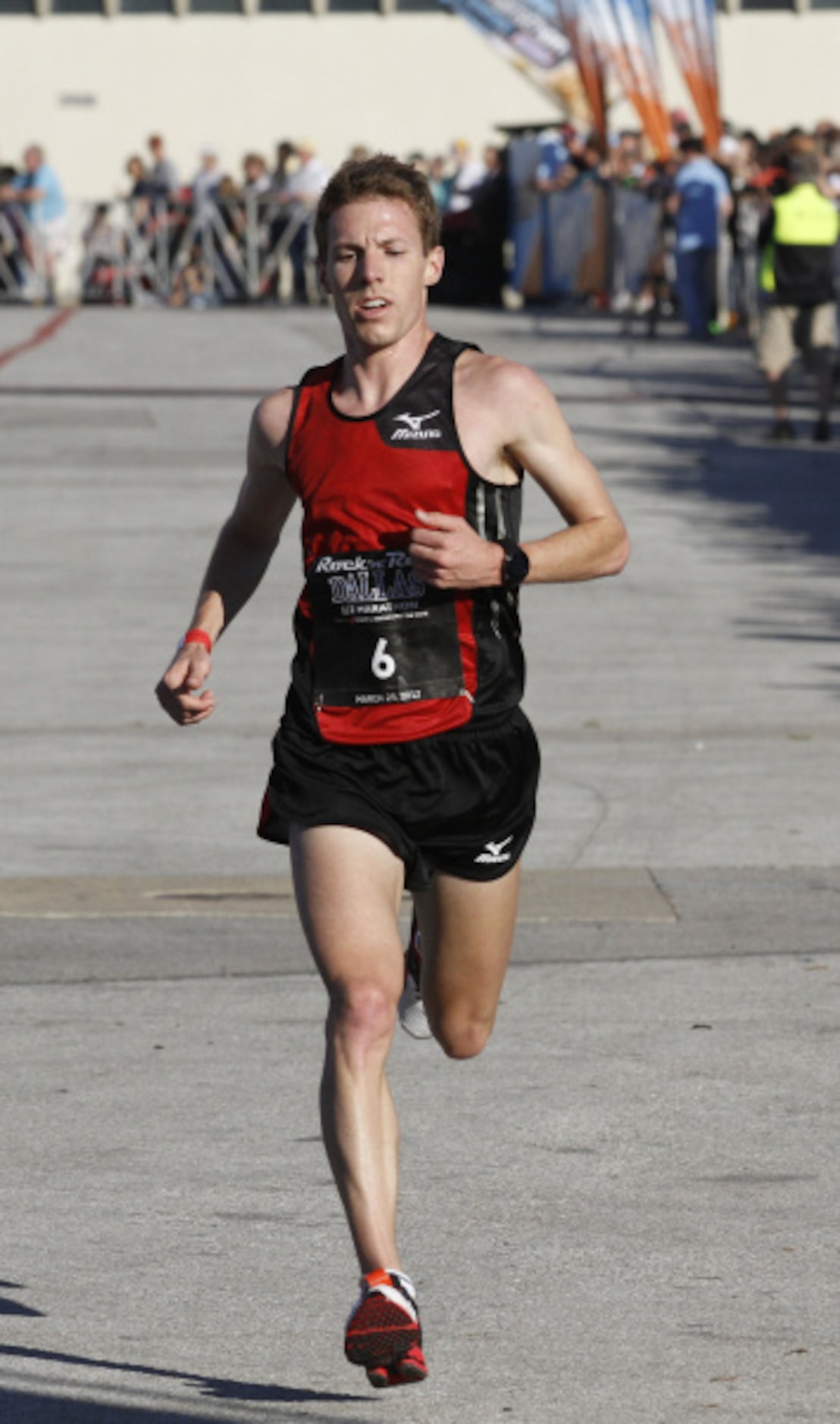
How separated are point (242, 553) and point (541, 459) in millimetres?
637

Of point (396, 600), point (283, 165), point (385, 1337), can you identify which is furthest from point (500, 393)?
point (283, 165)

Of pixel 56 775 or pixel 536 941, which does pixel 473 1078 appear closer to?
pixel 536 941

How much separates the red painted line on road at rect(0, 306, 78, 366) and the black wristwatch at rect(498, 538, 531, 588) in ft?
82.8

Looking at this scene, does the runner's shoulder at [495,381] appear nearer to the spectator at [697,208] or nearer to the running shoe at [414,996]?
the running shoe at [414,996]

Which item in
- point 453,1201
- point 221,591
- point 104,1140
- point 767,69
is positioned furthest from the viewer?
point 767,69

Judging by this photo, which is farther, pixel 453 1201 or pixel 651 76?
pixel 651 76

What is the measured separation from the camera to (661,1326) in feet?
16.4

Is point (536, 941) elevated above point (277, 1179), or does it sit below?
below

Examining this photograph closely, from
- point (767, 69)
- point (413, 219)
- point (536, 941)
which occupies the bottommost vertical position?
point (767, 69)

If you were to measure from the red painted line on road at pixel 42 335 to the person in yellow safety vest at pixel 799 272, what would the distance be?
1059 centimetres

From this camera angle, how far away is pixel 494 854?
5211mm

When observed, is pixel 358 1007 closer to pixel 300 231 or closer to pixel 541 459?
pixel 541 459

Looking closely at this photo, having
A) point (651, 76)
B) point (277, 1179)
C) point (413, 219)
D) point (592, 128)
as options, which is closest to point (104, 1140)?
point (277, 1179)

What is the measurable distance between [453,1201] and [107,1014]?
6.18 ft
